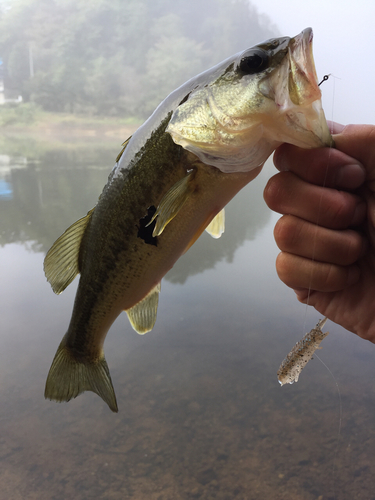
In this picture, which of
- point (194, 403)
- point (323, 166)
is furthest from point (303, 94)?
point (194, 403)

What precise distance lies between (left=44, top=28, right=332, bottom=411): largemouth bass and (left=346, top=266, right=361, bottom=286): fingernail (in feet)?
0.84

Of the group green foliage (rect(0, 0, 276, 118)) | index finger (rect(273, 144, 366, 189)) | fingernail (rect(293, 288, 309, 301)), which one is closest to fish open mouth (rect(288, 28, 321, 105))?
index finger (rect(273, 144, 366, 189))

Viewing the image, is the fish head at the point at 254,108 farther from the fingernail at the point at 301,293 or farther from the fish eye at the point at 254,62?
the fingernail at the point at 301,293

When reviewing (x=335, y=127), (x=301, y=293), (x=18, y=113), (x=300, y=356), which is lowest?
(x=18, y=113)

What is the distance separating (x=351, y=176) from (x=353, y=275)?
0.64ft

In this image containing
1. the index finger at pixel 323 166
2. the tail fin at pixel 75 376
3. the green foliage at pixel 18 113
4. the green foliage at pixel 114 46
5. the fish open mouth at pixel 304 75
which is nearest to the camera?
the fish open mouth at pixel 304 75

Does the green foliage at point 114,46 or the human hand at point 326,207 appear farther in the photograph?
the green foliage at point 114,46

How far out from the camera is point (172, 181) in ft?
1.75

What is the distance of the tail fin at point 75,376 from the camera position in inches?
29.6

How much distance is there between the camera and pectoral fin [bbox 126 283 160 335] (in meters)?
0.69

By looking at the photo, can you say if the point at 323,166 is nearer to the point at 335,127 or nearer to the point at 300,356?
the point at 335,127

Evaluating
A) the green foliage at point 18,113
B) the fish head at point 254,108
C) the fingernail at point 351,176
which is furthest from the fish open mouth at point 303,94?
the green foliage at point 18,113

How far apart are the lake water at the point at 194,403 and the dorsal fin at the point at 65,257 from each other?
1371mm

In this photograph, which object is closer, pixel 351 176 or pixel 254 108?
pixel 254 108
